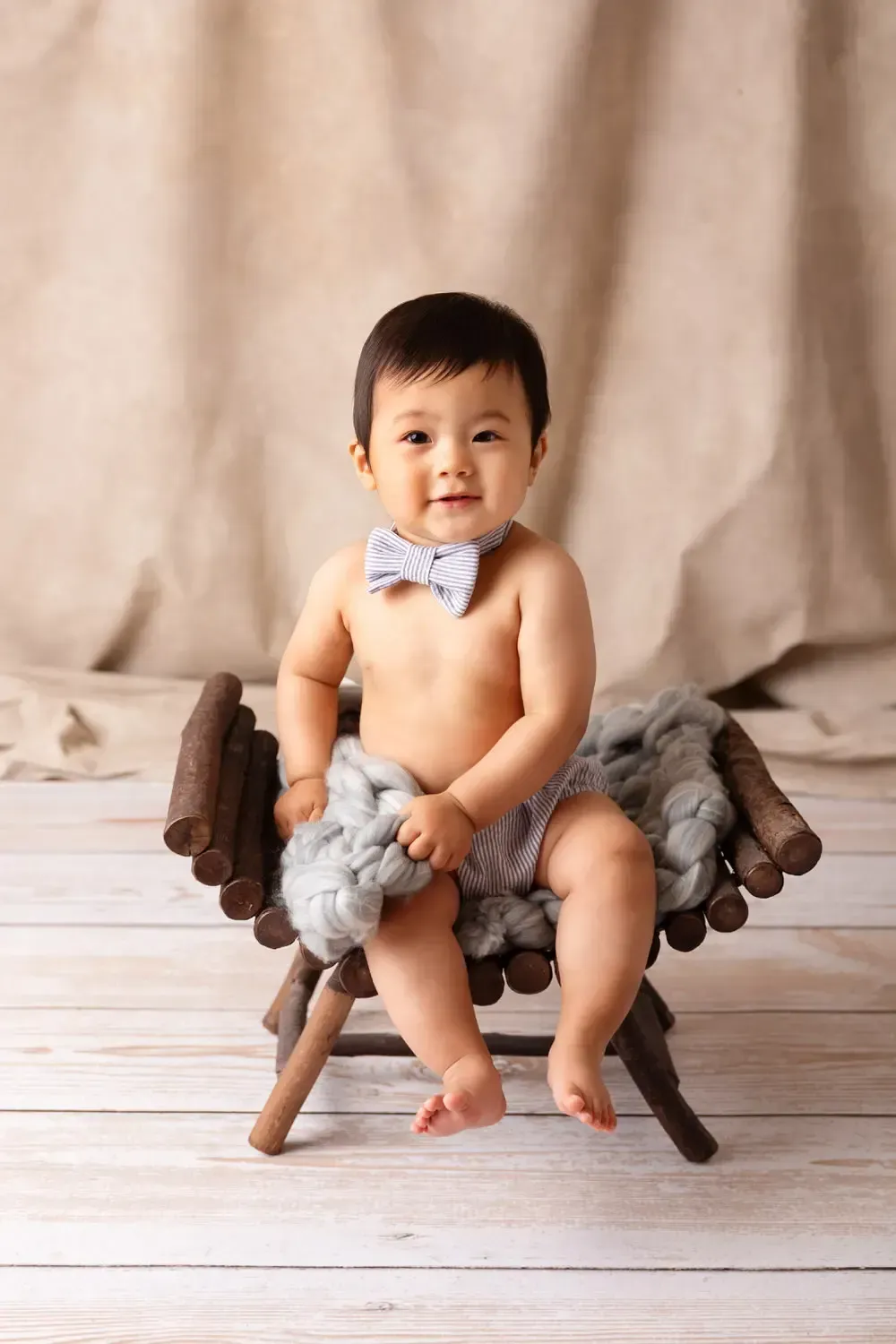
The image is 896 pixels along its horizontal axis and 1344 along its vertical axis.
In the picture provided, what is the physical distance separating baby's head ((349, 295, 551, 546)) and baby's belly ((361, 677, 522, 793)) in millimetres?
154

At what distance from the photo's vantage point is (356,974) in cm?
124

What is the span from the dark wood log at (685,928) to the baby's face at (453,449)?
1.34ft

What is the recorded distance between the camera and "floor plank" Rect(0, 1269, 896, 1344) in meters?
1.15

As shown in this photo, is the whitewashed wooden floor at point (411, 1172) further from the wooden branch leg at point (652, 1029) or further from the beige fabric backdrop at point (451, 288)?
the beige fabric backdrop at point (451, 288)

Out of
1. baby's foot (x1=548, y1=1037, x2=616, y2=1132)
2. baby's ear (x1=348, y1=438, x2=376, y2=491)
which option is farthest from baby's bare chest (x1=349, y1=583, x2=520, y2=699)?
baby's foot (x1=548, y1=1037, x2=616, y2=1132)

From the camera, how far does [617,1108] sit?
1470 mm

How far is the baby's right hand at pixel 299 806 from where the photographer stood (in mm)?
1385

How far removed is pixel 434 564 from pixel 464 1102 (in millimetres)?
495

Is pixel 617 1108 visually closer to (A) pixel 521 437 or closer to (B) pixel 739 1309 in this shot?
(B) pixel 739 1309

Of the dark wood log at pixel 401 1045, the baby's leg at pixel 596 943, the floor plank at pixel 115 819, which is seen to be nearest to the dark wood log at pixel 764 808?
the baby's leg at pixel 596 943

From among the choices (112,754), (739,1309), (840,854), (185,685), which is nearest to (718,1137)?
(739,1309)

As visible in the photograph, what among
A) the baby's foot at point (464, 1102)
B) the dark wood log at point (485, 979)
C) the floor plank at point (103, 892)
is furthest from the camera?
the floor plank at point (103, 892)

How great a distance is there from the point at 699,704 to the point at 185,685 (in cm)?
124

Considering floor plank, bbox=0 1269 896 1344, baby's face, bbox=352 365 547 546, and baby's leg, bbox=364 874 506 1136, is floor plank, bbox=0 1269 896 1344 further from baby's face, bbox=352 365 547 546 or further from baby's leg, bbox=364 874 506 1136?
baby's face, bbox=352 365 547 546
